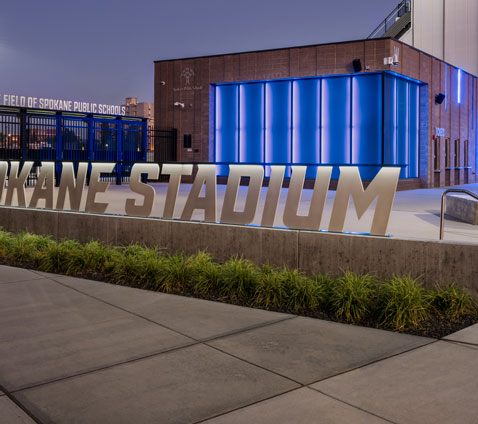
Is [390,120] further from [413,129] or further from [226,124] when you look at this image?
[226,124]

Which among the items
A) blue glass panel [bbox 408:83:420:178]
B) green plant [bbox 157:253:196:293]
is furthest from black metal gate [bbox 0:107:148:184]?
green plant [bbox 157:253:196:293]

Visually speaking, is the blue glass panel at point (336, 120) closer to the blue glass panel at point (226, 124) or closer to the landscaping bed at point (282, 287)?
the blue glass panel at point (226, 124)

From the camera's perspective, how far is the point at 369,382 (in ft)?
15.6

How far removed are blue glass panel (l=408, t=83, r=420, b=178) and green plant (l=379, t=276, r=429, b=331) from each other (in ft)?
84.9

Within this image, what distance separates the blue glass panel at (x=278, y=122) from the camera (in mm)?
31188

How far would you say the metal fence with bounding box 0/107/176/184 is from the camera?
91.9 feet

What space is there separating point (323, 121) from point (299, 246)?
2224 cm

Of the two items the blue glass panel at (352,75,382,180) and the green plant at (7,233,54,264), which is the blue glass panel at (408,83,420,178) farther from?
the green plant at (7,233,54,264)

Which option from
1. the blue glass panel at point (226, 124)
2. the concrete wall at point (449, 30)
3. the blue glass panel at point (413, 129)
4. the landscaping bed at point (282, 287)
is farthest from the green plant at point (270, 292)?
the concrete wall at point (449, 30)

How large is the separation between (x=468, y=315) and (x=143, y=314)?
361 cm

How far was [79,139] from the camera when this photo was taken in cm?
3064

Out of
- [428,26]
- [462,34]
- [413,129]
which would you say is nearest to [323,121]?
[413,129]

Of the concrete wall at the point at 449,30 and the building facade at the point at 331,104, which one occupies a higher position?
the concrete wall at the point at 449,30

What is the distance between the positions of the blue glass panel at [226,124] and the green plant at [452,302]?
2637cm
